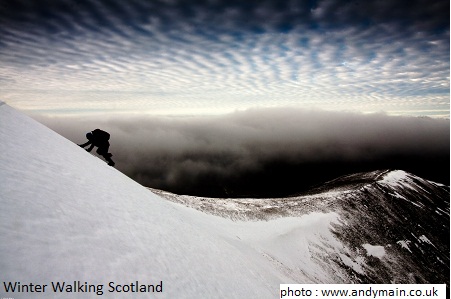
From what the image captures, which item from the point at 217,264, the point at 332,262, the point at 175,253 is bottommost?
the point at 332,262

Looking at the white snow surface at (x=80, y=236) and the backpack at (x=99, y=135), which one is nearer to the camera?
the white snow surface at (x=80, y=236)

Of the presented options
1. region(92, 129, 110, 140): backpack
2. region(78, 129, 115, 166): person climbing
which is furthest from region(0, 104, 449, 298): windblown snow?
region(92, 129, 110, 140): backpack

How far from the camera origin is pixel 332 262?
39.4 m

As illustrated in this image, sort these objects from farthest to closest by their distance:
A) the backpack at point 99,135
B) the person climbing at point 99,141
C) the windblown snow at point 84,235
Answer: the backpack at point 99,135 < the person climbing at point 99,141 < the windblown snow at point 84,235

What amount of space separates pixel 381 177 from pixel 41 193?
433ft

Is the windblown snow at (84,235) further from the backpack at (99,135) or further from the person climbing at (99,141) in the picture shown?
the backpack at (99,135)

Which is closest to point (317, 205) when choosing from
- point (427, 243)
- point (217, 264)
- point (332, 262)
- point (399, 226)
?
point (332, 262)

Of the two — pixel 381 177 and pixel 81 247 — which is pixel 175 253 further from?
pixel 381 177

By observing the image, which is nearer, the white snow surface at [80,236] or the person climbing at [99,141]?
the white snow surface at [80,236]

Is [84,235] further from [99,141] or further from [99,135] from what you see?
[99,135]

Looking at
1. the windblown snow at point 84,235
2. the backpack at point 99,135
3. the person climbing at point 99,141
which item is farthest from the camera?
the backpack at point 99,135

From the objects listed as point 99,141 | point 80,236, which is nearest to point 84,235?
point 80,236

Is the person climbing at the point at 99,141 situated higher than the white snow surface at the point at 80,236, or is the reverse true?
the person climbing at the point at 99,141

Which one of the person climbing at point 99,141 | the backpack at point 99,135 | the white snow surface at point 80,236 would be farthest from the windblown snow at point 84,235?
the backpack at point 99,135
